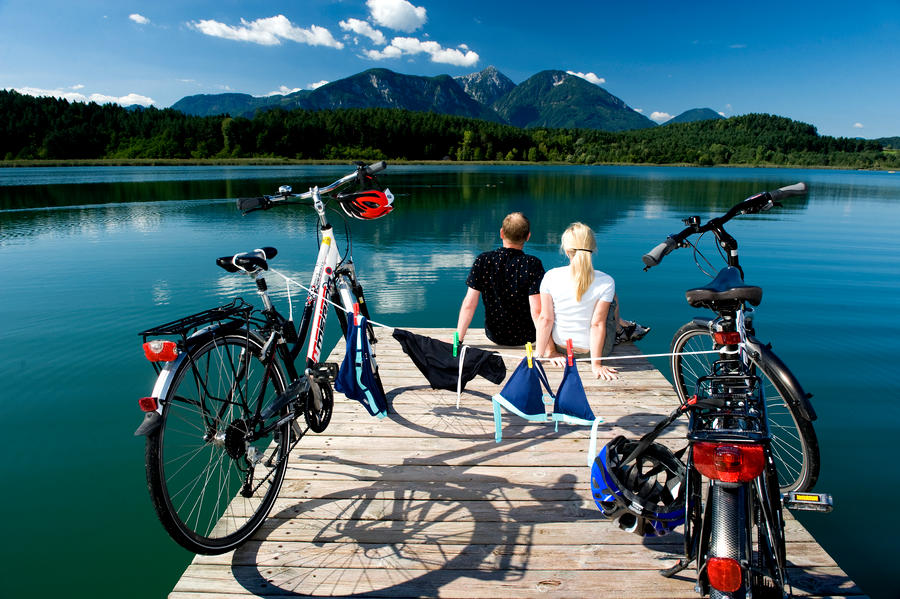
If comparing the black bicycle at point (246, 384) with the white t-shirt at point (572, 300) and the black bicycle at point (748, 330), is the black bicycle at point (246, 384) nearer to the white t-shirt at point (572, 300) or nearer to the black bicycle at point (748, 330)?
the white t-shirt at point (572, 300)

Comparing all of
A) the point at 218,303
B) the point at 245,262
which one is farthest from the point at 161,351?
the point at 218,303

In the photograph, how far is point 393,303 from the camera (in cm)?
1012

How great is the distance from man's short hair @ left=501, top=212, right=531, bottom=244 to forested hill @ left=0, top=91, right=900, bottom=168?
117372mm

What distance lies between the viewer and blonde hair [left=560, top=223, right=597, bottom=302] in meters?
4.43

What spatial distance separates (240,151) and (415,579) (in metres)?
124

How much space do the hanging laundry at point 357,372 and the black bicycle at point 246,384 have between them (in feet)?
0.31

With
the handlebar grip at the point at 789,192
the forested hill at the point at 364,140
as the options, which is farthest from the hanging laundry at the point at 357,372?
the forested hill at the point at 364,140

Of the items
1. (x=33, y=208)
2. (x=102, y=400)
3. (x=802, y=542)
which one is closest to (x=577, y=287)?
(x=802, y=542)

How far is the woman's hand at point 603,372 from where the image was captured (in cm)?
463

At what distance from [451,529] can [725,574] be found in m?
1.47

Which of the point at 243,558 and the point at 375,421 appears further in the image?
the point at 375,421

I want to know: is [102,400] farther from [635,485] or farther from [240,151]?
[240,151]

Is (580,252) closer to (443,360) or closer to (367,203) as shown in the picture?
(443,360)

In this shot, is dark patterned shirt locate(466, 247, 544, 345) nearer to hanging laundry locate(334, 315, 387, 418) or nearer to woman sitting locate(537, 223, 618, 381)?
woman sitting locate(537, 223, 618, 381)
